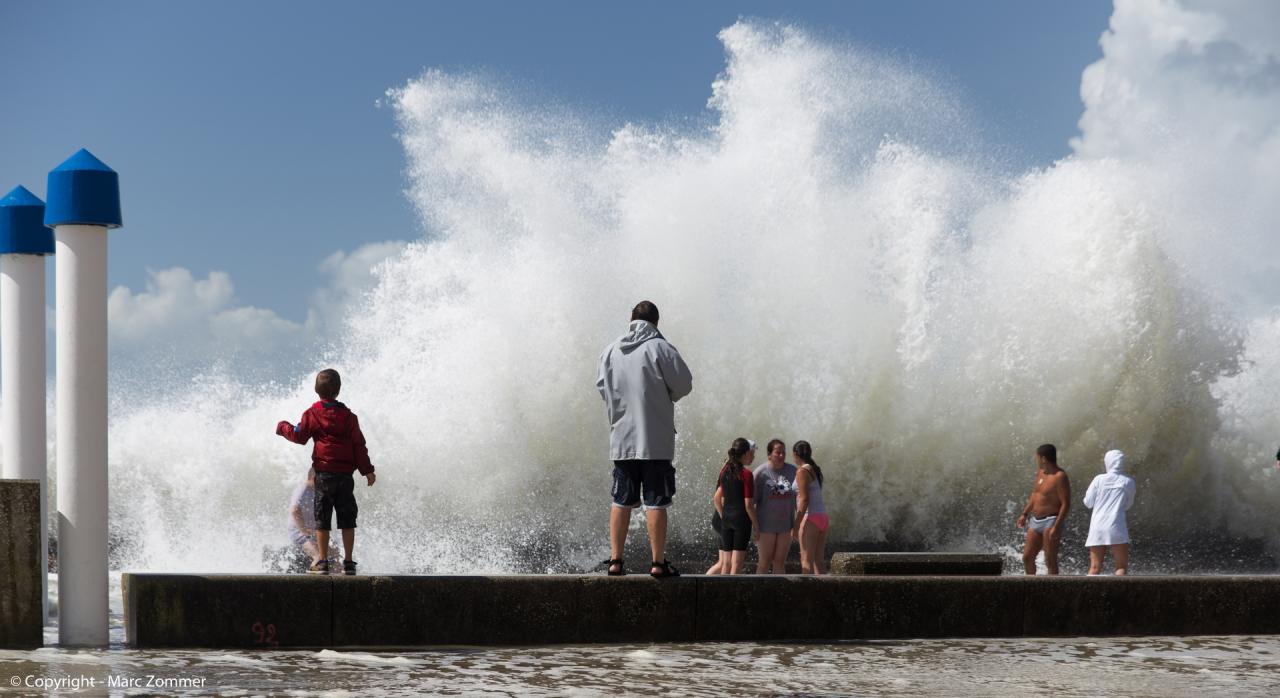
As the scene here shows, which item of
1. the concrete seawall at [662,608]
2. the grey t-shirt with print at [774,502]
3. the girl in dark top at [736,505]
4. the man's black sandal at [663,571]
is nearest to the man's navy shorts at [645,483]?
the man's black sandal at [663,571]

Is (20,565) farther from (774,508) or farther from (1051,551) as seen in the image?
(1051,551)

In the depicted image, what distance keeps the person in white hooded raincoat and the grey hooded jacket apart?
17.4 feet

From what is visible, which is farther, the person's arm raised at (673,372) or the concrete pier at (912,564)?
the concrete pier at (912,564)

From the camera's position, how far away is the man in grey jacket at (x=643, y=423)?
24.8 feet

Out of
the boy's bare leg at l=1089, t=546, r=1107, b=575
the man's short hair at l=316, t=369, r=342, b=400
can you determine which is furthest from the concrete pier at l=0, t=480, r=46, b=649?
the boy's bare leg at l=1089, t=546, r=1107, b=575

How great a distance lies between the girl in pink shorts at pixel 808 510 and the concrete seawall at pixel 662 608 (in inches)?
129

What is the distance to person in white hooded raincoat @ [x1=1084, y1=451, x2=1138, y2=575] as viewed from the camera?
37.2ft

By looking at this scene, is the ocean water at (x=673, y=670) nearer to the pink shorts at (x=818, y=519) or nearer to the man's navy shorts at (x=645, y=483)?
the man's navy shorts at (x=645, y=483)

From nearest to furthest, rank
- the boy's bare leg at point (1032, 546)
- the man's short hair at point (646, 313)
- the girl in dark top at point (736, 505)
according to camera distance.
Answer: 1. the man's short hair at point (646, 313)
2. the girl in dark top at point (736, 505)
3. the boy's bare leg at point (1032, 546)

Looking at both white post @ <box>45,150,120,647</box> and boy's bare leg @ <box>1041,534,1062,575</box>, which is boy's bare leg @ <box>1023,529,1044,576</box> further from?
white post @ <box>45,150,120,647</box>

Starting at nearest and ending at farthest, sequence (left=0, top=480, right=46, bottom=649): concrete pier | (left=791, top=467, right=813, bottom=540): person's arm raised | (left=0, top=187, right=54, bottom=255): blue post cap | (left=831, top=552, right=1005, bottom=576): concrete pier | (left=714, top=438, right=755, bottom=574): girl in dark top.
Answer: (left=0, top=480, right=46, bottom=649): concrete pier, (left=0, top=187, right=54, bottom=255): blue post cap, (left=831, top=552, right=1005, bottom=576): concrete pier, (left=714, top=438, right=755, bottom=574): girl in dark top, (left=791, top=467, right=813, bottom=540): person's arm raised

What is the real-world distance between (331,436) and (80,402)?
53.8 inches

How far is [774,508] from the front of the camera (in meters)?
11.5

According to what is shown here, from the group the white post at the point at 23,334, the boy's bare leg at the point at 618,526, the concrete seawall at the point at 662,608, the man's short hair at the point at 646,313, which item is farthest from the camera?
the white post at the point at 23,334
